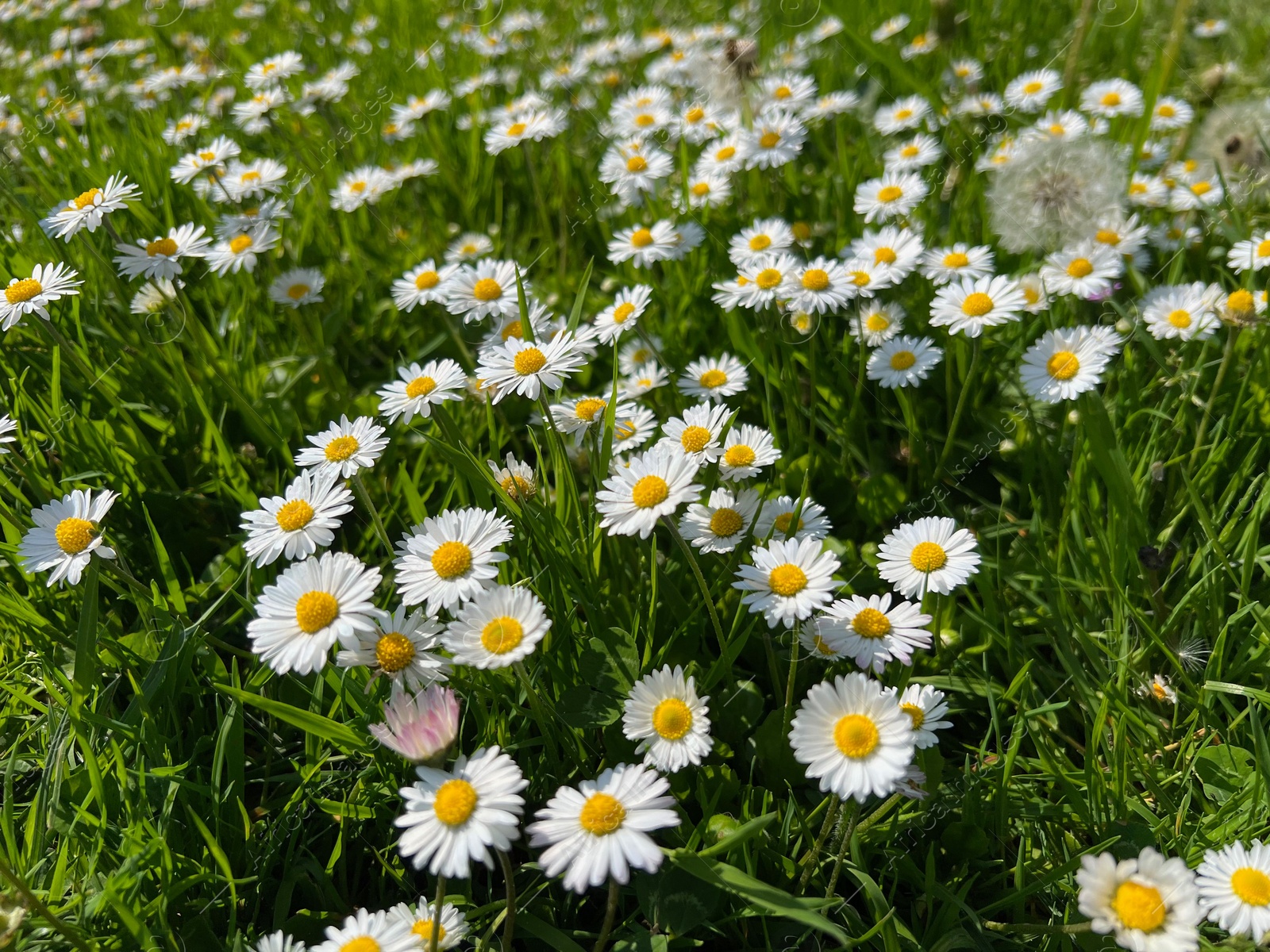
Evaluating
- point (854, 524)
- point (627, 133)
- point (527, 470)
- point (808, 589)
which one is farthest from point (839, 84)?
point (808, 589)

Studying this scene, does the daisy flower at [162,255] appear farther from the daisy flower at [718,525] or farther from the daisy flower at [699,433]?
the daisy flower at [718,525]

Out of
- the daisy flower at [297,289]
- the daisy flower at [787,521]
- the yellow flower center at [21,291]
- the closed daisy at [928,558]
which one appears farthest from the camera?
the daisy flower at [297,289]

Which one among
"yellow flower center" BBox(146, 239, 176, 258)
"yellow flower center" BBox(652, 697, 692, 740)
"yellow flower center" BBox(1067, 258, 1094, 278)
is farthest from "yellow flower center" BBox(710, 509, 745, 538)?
"yellow flower center" BBox(146, 239, 176, 258)

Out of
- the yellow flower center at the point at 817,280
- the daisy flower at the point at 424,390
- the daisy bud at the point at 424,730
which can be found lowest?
the daisy bud at the point at 424,730

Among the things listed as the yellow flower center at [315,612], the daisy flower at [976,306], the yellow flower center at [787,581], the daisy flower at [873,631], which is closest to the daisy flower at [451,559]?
the yellow flower center at [315,612]

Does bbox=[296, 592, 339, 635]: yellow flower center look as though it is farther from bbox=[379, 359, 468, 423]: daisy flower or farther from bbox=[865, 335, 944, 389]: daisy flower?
bbox=[865, 335, 944, 389]: daisy flower

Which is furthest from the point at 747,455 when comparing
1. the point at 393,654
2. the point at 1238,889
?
the point at 1238,889
